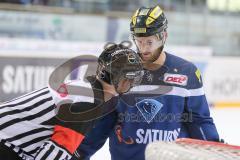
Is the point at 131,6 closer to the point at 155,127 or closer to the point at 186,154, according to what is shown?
the point at 155,127

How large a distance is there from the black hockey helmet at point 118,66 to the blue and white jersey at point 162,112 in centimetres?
46

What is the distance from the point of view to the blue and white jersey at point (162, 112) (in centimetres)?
225

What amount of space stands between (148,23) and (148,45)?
0.31 ft

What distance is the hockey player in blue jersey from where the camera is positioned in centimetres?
224

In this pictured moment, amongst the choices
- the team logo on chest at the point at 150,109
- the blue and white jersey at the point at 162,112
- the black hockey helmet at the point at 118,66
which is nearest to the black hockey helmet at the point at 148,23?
the blue and white jersey at the point at 162,112

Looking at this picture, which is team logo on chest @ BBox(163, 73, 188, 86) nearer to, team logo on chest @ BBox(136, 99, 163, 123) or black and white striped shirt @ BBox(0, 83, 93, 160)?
team logo on chest @ BBox(136, 99, 163, 123)

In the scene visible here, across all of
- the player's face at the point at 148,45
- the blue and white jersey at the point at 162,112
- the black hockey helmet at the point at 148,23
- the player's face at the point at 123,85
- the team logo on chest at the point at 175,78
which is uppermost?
the black hockey helmet at the point at 148,23

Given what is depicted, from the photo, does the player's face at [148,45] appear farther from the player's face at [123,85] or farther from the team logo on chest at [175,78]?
the player's face at [123,85]

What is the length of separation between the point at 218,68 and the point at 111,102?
5967 millimetres

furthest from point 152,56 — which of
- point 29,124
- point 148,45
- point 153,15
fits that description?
point 29,124

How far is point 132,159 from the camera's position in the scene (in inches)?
90.4

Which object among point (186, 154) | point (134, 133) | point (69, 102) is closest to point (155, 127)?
point (134, 133)

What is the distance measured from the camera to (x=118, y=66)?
175 cm

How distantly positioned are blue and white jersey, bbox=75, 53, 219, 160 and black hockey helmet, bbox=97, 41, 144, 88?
18.1 inches
